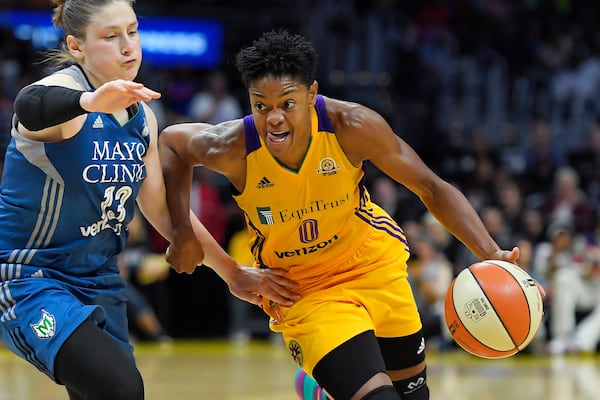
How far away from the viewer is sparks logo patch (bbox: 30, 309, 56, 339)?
360 cm

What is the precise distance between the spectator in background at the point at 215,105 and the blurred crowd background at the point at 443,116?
0.07 feet

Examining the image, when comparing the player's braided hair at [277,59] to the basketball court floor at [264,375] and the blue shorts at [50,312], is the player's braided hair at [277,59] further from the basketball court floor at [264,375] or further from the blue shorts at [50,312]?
the basketball court floor at [264,375]

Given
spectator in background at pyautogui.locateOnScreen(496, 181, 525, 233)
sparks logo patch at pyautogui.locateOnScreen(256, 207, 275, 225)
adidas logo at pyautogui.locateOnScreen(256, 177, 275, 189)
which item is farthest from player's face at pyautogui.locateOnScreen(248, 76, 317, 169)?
spectator in background at pyautogui.locateOnScreen(496, 181, 525, 233)

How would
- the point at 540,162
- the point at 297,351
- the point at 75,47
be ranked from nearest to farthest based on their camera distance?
the point at 75,47, the point at 297,351, the point at 540,162

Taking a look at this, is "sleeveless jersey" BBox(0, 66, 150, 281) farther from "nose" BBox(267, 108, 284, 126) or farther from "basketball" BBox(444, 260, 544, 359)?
"basketball" BBox(444, 260, 544, 359)

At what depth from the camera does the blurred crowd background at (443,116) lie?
34.8 feet

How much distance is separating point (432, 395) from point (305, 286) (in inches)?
130

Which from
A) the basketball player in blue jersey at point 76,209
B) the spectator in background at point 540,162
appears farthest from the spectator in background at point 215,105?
the basketball player in blue jersey at point 76,209

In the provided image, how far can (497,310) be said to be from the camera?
13.6 ft

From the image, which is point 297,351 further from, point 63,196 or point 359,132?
A: point 63,196

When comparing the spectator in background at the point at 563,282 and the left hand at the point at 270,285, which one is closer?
the left hand at the point at 270,285

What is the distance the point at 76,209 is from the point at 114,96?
2.01 feet

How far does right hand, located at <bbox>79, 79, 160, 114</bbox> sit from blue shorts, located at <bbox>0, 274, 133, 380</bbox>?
761 millimetres

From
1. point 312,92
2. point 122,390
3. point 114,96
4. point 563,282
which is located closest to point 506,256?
point 312,92
